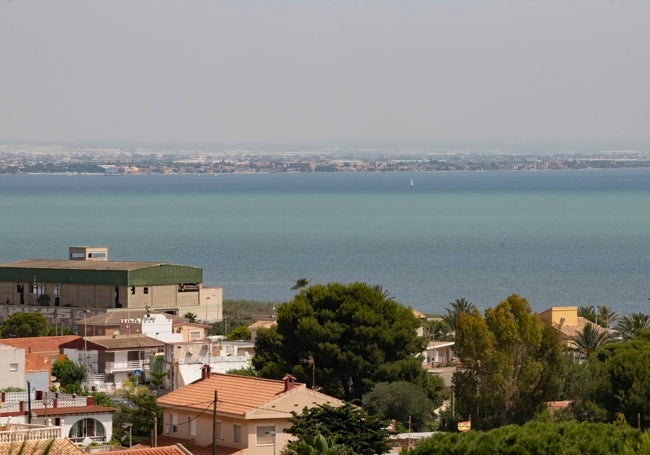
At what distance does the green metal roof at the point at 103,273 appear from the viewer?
65750 mm

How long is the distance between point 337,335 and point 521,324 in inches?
172

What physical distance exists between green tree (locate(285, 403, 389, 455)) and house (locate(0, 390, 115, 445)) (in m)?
3.26

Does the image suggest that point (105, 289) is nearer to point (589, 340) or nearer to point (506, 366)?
point (589, 340)

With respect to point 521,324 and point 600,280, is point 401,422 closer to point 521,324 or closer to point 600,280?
point 521,324

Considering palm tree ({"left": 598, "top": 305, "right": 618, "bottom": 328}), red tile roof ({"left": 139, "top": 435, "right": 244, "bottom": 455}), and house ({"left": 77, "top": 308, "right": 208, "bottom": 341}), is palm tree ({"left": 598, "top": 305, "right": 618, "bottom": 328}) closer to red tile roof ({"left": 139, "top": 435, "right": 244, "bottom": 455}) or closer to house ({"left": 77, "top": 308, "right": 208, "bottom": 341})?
house ({"left": 77, "top": 308, "right": 208, "bottom": 341})

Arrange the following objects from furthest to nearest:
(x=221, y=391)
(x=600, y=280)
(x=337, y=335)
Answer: (x=600, y=280), (x=337, y=335), (x=221, y=391)

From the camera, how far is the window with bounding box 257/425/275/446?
27156 millimetres

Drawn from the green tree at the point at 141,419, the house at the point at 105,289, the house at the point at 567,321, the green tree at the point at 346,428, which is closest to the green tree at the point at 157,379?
the green tree at the point at 141,419

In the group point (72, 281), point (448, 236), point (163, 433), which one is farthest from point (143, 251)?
point (163, 433)

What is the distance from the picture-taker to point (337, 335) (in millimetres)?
37125

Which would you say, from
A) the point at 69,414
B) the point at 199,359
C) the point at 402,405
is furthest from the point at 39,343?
the point at 69,414

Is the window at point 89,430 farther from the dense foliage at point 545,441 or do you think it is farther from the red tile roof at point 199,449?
the dense foliage at point 545,441

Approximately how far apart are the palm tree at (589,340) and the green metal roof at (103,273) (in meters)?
23.6

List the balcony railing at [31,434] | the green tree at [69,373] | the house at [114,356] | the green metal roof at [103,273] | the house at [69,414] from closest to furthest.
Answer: the balcony railing at [31,434] → the house at [69,414] → the green tree at [69,373] → the house at [114,356] → the green metal roof at [103,273]
